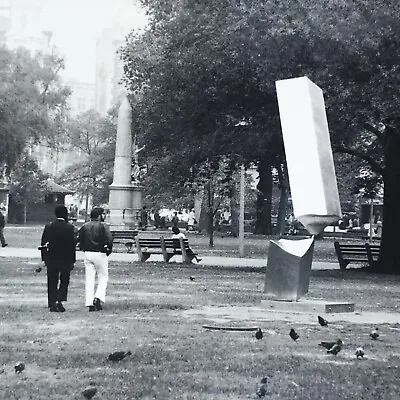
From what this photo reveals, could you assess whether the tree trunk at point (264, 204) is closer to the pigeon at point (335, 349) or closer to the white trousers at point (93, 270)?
the white trousers at point (93, 270)

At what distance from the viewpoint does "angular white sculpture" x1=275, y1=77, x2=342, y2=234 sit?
48.0 ft

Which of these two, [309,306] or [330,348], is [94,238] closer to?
[309,306]

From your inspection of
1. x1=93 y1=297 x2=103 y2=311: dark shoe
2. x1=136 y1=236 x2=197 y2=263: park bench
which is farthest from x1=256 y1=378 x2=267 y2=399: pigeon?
x1=136 y1=236 x2=197 y2=263: park bench

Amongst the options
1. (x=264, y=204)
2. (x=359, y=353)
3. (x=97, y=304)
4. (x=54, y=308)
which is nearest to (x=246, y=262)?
(x=97, y=304)

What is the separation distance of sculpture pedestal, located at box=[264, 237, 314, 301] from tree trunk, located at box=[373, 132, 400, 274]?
11.2m

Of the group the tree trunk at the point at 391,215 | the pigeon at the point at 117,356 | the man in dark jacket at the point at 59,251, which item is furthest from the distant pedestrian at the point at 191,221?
the pigeon at the point at 117,356

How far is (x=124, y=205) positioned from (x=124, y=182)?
3.59 ft

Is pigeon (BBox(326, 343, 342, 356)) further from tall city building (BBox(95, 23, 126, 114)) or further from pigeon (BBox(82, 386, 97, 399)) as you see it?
tall city building (BBox(95, 23, 126, 114))

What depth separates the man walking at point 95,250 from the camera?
1418 cm

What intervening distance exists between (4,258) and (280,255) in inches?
552

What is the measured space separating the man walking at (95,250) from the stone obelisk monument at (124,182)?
90.3ft

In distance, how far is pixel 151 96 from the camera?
27.6 meters

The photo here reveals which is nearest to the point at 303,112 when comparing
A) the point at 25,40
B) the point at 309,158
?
the point at 309,158

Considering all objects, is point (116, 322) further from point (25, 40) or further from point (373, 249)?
point (25, 40)
